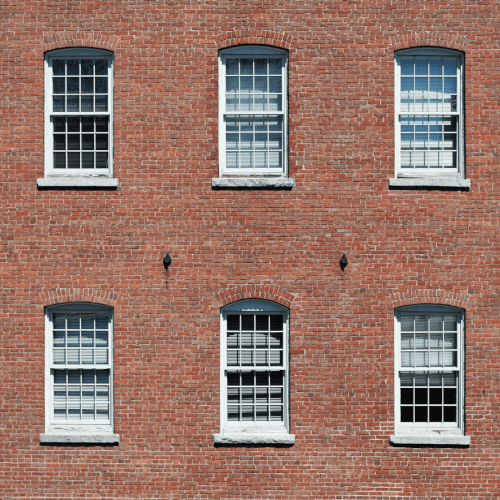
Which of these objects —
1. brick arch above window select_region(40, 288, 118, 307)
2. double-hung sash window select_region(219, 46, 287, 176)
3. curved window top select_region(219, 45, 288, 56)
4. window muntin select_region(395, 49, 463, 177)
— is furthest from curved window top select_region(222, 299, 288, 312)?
curved window top select_region(219, 45, 288, 56)

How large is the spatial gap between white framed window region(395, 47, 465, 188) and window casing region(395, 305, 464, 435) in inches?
104

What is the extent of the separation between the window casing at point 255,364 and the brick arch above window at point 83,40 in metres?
5.20

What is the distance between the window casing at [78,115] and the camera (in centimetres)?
1013

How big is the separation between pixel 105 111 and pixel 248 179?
2.95m

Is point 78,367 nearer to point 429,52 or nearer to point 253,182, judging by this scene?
point 253,182

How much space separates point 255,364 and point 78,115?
5.54 metres

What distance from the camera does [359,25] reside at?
9.91 m

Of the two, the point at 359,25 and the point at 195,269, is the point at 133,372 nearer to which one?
the point at 195,269

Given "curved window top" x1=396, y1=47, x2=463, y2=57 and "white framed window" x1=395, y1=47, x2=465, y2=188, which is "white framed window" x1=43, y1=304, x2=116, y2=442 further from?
"curved window top" x1=396, y1=47, x2=463, y2=57

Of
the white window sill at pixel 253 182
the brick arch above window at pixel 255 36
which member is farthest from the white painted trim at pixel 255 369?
the brick arch above window at pixel 255 36

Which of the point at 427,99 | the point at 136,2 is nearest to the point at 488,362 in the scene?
the point at 427,99

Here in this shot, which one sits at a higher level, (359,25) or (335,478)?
(359,25)

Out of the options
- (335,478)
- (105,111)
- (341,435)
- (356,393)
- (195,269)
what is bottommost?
(335,478)

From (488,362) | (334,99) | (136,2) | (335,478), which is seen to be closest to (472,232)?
(488,362)
